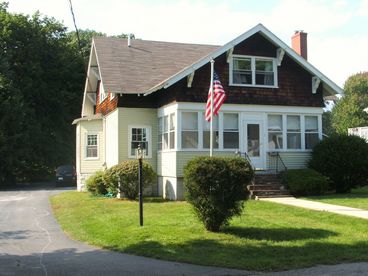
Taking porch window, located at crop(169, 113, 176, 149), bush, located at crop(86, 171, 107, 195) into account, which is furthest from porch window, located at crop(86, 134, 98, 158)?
porch window, located at crop(169, 113, 176, 149)

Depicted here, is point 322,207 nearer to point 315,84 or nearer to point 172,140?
point 172,140

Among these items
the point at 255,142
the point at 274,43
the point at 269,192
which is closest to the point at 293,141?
the point at 255,142

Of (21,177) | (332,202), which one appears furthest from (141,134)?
(21,177)

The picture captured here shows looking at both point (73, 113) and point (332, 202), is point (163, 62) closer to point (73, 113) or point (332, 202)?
point (332, 202)

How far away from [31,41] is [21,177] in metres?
12.0

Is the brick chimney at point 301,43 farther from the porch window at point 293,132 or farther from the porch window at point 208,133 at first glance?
the porch window at point 208,133

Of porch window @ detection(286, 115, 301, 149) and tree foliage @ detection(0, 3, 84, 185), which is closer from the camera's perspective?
porch window @ detection(286, 115, 301, 149)

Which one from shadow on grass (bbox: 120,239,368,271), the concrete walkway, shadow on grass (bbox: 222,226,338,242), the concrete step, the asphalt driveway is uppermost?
the concrete step

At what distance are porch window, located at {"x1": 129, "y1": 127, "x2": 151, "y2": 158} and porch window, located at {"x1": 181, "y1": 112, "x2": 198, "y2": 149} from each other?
2880 millimetres

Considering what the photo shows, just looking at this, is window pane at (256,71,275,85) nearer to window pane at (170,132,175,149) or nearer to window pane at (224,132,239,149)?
window pane at (224,132,239,149)

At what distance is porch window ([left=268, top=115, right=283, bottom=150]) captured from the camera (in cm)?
2317

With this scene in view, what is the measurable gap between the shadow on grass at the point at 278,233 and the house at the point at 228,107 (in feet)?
28.8

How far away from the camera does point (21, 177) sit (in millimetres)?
45062

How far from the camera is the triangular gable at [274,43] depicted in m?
21.4
